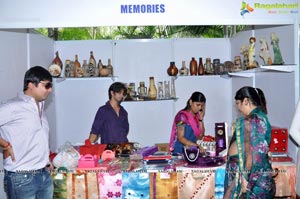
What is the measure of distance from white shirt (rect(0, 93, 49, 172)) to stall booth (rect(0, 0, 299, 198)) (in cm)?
107

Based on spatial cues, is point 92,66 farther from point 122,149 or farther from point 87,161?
point 87,161

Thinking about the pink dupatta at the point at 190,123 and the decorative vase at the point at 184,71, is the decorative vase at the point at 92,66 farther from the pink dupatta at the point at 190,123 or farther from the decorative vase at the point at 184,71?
A: the pink dupatta at the point at 190,123

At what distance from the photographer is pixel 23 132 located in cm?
268

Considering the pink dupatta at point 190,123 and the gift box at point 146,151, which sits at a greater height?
the pink dupatta at point 190,123

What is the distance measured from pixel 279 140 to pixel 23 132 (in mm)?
2335

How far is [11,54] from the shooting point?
4.12m

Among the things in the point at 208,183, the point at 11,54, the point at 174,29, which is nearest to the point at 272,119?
the point at 208,183

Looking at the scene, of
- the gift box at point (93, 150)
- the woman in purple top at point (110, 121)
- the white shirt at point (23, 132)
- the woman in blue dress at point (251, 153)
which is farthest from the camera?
the woman in purple top at point (110, 121)

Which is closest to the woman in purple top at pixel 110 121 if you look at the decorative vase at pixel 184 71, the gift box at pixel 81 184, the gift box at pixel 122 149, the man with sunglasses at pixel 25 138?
the gift box at pixel 122 149

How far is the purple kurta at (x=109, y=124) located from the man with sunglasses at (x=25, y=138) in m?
Result: 1.92

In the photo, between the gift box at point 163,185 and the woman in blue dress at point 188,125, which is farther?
the woman in blue dress at point 188,125

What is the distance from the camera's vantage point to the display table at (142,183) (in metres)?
3.48

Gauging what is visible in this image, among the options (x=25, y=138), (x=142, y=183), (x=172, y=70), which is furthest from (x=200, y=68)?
(x=25, y=138)

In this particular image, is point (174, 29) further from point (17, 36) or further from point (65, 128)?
point (17, 36)
